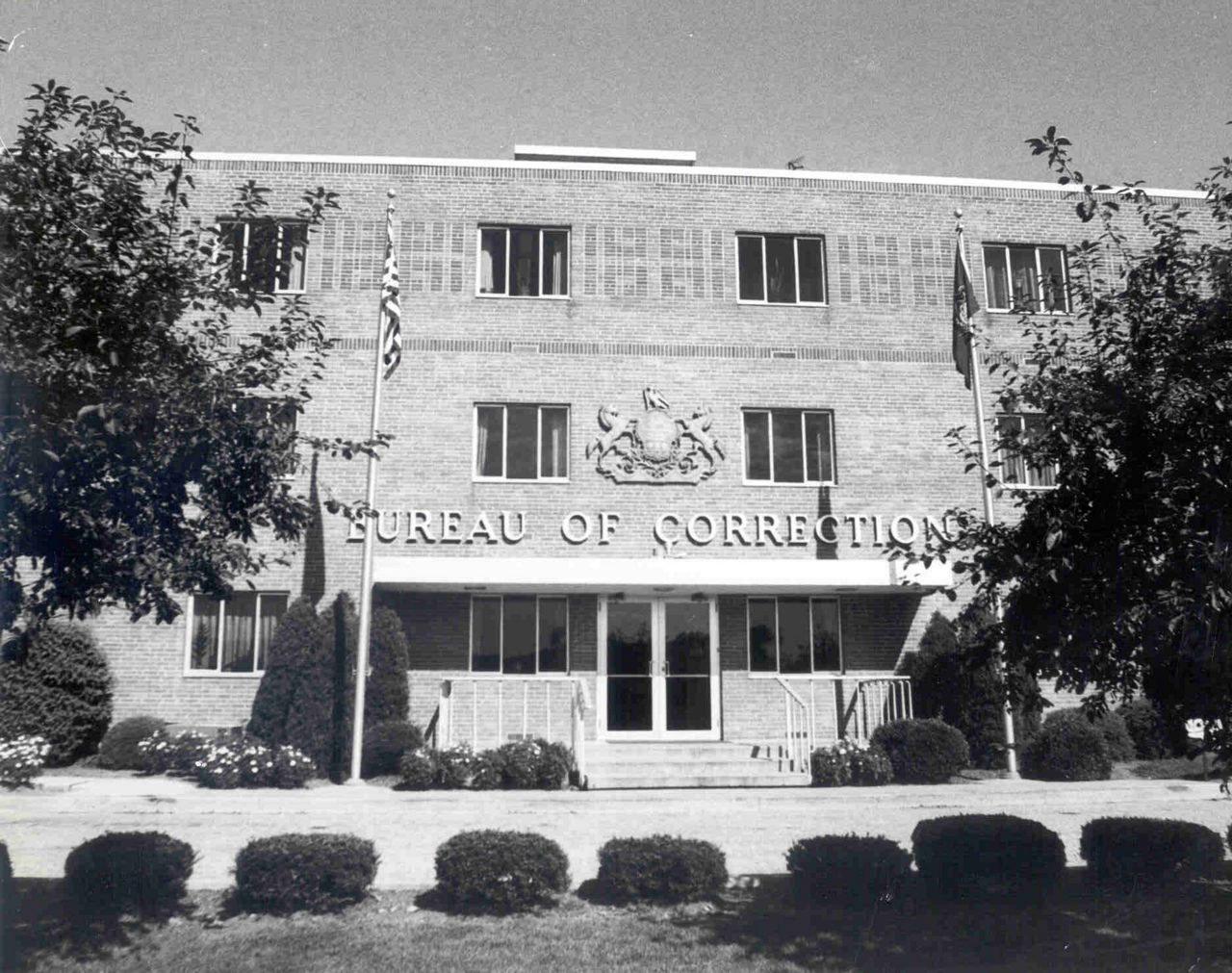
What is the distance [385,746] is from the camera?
53.7 feet

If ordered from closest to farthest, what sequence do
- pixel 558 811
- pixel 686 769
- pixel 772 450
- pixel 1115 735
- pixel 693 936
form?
1. pixel 693 936
2. pixel 558 811
3. pixel 686 769
4. pixel 1115 735
5. pixel 772 450

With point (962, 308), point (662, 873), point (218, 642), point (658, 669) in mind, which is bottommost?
point (662, 873)

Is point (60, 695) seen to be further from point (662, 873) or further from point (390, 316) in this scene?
point (662, 873)

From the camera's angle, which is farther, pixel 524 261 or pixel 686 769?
pixel 524 261

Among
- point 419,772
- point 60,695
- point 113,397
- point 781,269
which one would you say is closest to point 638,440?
point 781,269

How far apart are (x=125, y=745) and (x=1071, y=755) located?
13181mm

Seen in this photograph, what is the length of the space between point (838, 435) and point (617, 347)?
155 inches

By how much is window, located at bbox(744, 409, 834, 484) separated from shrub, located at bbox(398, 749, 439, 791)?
709 centimetres

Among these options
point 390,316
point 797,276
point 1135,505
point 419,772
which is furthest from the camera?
point 797,276

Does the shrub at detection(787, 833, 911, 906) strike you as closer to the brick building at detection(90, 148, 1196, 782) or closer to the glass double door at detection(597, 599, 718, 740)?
the brick building at detection(90, 148, 1196, 782)

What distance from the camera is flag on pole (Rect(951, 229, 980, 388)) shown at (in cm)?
1755

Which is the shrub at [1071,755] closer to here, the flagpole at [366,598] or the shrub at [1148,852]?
the shrub at [1148,852]

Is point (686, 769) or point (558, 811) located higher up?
point (686, 769)

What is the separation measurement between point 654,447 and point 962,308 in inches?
207
